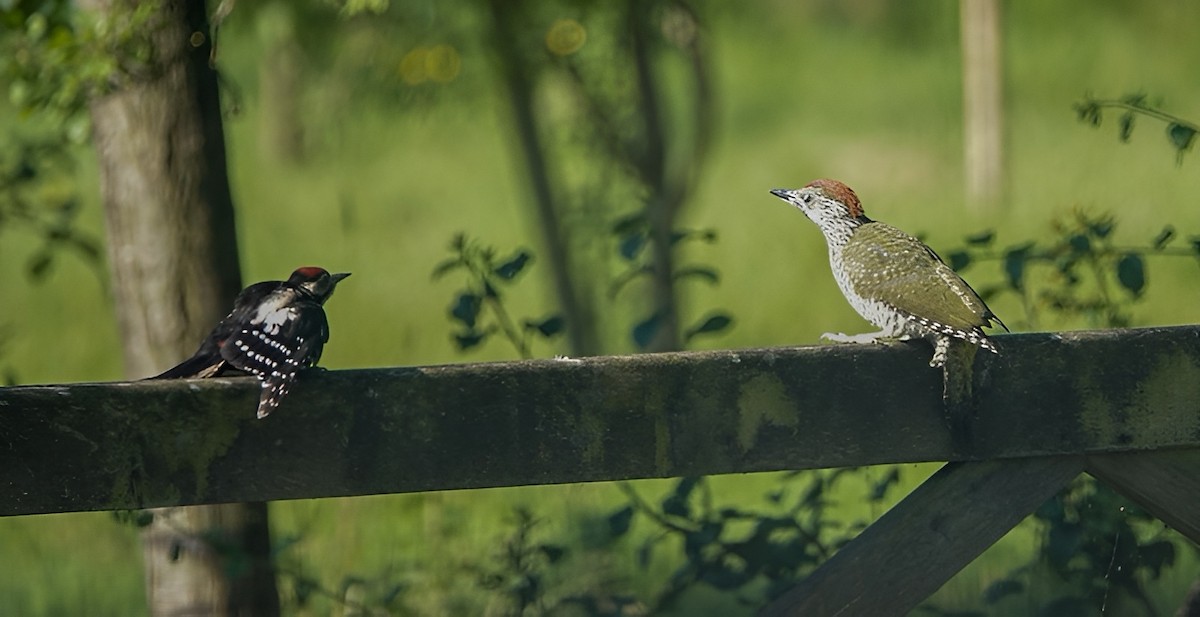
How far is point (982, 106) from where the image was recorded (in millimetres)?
11133

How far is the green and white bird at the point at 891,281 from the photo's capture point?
8.93 ft

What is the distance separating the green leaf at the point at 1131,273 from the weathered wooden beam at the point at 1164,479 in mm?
1046

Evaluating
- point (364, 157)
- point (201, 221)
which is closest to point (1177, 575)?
point (201, 221)

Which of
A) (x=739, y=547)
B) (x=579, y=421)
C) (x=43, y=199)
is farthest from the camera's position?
(x=43, y=199)

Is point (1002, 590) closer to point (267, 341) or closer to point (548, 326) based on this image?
point (548, 326)

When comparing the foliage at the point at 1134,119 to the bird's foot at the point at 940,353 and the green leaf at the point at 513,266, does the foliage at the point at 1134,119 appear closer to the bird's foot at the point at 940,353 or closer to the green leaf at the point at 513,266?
the bird's foot at the point at 940,353

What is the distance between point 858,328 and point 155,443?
6.34 m

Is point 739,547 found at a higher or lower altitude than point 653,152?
lower

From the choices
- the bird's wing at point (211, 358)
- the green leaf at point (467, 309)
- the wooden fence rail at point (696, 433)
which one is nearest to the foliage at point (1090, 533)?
the wooden fence rail at point (696, 433)

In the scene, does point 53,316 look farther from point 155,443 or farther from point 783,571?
point 155,443

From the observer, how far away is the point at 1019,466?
260 centimetres

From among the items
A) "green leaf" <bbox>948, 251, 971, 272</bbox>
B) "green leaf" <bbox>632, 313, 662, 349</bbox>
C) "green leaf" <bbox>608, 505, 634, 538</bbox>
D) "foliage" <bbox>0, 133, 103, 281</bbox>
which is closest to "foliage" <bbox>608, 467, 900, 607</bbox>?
"green leaf" <bbox>608, 505, 634, 538</bbox>

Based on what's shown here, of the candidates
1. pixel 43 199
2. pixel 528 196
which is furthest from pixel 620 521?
pixel 528 196

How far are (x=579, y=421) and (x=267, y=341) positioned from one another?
A: 561 millimetres
